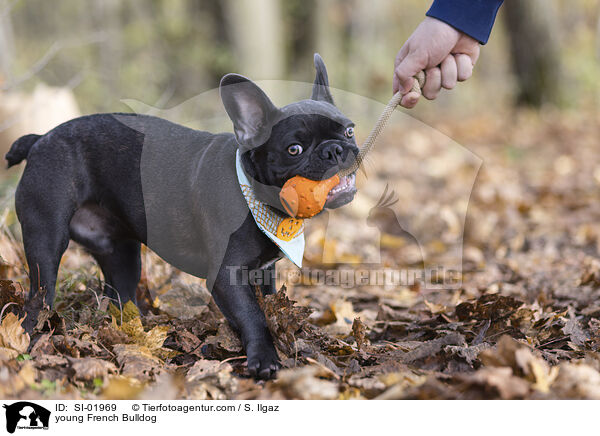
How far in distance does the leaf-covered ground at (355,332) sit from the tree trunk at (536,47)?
7076 millimetres

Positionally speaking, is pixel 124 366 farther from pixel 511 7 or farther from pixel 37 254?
pixel 511 7

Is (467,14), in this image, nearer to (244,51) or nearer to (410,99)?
(410,99)

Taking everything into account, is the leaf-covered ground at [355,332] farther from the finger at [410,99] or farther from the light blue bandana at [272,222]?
A: the finger at [410,99]

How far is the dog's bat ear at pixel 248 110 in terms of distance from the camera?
271cm

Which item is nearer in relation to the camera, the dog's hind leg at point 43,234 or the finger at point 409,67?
the dog's hind leg at point 43,234

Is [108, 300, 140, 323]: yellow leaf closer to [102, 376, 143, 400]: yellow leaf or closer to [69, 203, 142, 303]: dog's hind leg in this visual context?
[69, 203, 142, 303]: dog's hind leg

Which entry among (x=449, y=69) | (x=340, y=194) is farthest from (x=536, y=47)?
(x=340, y=194)

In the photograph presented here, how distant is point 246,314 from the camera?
2.62 meters

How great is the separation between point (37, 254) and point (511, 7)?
11.6 metres

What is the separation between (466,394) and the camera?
208 cm

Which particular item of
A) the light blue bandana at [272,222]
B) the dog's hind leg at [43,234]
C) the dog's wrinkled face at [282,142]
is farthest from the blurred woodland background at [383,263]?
the dog's wrinkled face at [282,142]
